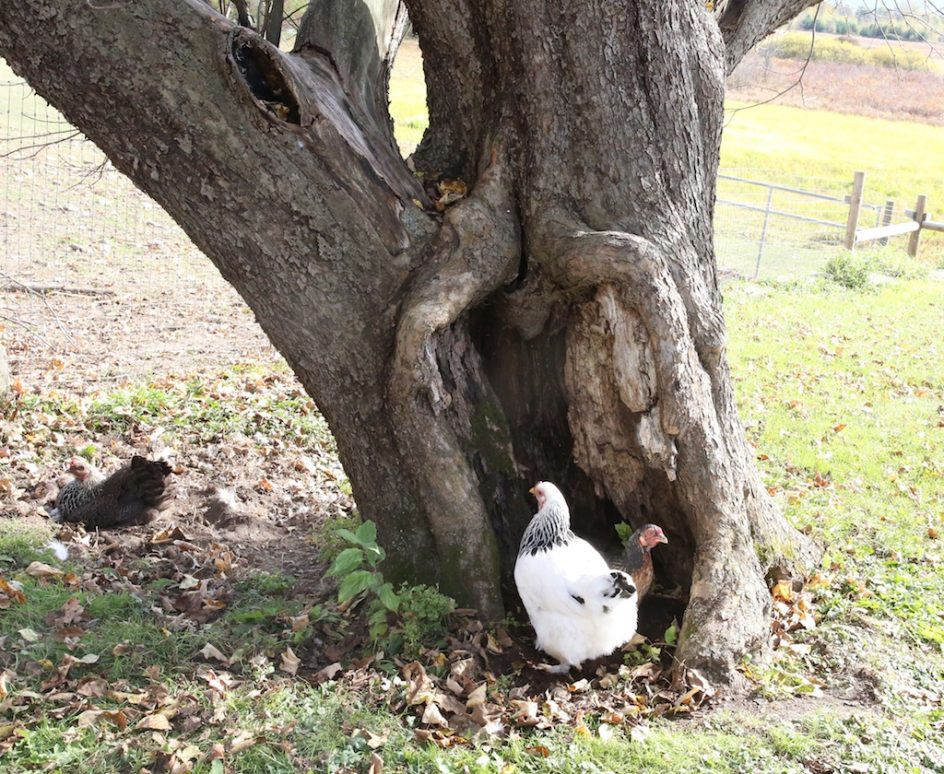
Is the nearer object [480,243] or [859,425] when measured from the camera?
[480,243]

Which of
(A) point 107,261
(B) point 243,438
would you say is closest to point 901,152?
(A) point 107,261

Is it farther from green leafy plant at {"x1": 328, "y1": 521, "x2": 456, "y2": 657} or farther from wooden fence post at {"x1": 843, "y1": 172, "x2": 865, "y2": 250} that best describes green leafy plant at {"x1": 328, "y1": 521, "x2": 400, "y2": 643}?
A: wooden fence post at {"x1": 843, "y1": 172, "x2": 865, "y2": 250}

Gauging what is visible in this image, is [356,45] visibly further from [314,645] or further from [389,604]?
[314,645]

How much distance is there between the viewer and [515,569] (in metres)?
4.75

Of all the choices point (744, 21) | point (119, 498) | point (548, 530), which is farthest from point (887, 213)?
point (119, 498)

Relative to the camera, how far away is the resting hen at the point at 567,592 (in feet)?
14.2

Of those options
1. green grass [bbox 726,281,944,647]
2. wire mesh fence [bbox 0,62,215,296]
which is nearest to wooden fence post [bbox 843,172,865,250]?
green grass [bbox 726,281,944,647]

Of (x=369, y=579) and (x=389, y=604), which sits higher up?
(x=369, y=579)

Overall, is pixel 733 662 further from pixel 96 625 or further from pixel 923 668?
pixel 96 625

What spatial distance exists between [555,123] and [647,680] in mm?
2824

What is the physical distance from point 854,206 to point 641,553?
15.7m

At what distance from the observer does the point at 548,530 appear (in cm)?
464

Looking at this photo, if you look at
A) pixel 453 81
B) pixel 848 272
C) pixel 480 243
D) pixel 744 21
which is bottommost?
pixel 848 272

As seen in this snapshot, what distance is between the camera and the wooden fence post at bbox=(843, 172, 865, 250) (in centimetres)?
A: 1827
